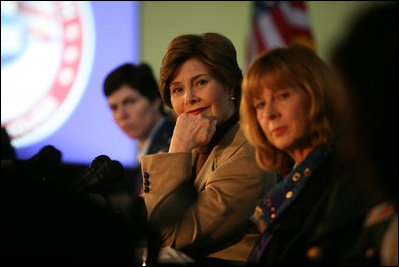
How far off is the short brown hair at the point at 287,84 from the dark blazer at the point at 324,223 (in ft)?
0.31

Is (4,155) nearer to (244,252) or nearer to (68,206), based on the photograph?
(244,252)

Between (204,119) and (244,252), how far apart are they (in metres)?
0.43

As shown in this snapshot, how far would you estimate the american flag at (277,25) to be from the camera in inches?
139

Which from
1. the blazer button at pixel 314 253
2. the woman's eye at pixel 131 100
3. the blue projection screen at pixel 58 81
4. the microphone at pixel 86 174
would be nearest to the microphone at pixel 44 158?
the microphone at pixel 86 174

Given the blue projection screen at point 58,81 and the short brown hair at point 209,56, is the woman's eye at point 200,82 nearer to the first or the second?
the short brown hair at point 209,56

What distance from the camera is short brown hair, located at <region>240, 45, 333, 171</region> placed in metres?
1.19

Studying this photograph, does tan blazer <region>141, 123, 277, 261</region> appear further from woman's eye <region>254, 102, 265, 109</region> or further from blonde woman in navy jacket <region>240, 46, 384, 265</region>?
woman's eye <region>254, 102, 265, 109</region>

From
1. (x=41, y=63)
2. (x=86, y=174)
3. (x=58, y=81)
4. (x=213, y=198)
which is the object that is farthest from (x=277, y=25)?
(x=86, y=174)

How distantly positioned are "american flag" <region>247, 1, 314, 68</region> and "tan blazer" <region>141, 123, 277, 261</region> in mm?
2117

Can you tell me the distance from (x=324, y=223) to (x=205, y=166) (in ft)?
2.17

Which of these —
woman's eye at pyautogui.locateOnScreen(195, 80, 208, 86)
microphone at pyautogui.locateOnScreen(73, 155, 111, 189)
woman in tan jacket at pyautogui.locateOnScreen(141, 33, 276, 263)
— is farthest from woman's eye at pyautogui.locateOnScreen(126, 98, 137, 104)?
microphone at pyautogui.locateOnScreen(73, 155, 111, 189)

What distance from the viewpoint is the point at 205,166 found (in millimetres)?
1654

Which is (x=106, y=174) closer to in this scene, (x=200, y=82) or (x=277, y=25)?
(x=200, y=82)

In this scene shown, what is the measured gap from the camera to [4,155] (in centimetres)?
200
